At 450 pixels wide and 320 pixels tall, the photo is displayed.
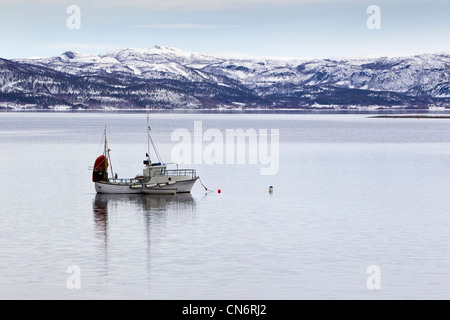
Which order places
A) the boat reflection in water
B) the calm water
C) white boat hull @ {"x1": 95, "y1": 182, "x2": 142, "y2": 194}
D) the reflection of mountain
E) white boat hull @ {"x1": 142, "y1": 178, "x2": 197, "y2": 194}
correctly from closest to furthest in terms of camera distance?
the calm water
the boat reflection in water
the reflection of mountain
white boat hull @ {"x1": 142, "y1": 178, "x2": 197, "y2": 194}
white boat hull @ {"x1": 95, "y1": 182, "x2": 142, "y2": 194}

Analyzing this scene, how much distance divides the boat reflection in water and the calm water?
0.11 m

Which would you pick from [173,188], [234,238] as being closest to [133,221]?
[234,238]

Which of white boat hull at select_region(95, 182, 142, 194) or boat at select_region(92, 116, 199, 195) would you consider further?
white boat hull at select_region(95, 182, 142, 194)

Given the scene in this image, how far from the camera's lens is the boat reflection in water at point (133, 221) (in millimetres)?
45500

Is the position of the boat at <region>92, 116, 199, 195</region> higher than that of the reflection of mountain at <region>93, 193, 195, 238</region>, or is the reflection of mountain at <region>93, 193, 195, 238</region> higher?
the boat at <region>92, 116, 199, 195</region>

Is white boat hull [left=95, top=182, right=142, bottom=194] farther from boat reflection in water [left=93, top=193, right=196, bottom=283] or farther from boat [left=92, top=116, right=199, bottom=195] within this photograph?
boat reflection in water [left=93, top=193, right=196, bottom=283]

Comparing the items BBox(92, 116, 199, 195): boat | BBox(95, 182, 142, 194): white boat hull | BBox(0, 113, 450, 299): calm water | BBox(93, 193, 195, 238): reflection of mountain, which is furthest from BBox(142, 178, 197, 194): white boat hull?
BBox(95, 182, 142, 194): white boat hull

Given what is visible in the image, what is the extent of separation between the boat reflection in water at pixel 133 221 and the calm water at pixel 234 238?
0.36 ft

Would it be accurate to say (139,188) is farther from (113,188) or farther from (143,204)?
(143,204)

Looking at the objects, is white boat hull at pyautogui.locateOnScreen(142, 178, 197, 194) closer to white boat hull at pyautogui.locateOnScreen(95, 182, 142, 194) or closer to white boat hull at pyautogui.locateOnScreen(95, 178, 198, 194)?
white boat hull at pyautogui.locateOnScreen(95, 178, 198, 194)

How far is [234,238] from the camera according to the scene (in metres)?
50.6

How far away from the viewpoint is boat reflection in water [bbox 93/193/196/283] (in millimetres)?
45500

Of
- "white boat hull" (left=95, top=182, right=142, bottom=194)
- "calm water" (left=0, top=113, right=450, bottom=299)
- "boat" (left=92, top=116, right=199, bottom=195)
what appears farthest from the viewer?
"white boat hull" (left=95, top=182, right=142, bottom=194)

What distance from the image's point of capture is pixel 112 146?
15875 cm
